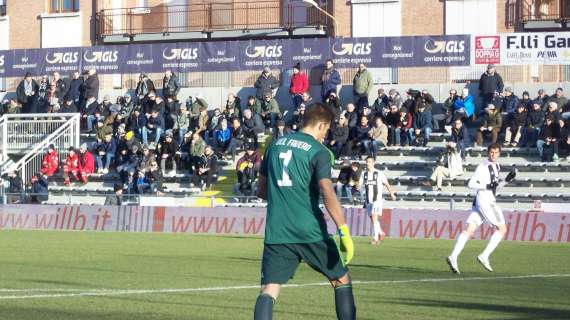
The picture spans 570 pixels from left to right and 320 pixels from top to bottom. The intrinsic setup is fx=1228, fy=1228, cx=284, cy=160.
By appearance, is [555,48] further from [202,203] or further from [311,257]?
[311,257]

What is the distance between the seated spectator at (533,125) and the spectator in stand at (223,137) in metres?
9.79

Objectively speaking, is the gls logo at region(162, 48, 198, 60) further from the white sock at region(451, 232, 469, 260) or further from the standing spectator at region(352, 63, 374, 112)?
the white sock at region(451, 232, 469, 260)

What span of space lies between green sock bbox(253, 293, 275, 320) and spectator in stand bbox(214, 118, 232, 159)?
31.0 meters

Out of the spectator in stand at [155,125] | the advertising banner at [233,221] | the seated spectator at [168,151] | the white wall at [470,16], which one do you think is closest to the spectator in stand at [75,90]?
the spectator in stand at [155,125]

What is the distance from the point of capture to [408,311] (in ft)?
44.1

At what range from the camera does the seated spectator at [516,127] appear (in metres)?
36.6

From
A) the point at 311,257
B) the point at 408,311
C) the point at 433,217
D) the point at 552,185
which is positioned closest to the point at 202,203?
the point at 433,217

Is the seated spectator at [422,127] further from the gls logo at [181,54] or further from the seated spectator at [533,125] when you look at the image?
the gls logo at [181,54]

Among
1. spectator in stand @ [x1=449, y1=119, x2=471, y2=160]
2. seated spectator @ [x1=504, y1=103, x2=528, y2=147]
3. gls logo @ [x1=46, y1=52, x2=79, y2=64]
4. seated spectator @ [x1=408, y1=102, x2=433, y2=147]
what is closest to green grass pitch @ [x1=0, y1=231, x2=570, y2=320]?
spectator in stand @ [x1=449, y1=119, x2=471, y2=160]

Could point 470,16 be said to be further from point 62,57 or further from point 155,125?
point 62,57

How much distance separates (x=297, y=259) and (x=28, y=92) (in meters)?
36.2

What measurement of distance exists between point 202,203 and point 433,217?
6.99 metres

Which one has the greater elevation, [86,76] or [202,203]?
[86,76]

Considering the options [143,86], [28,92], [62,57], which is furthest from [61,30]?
[143,86]
